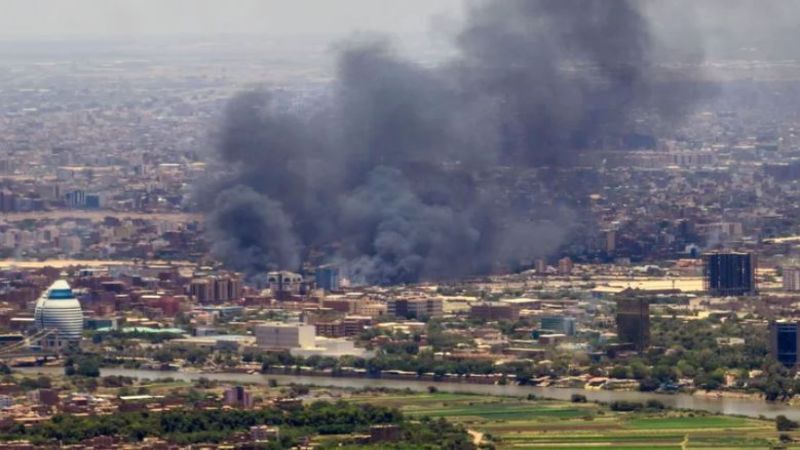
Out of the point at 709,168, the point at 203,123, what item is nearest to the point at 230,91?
the point at 203,123

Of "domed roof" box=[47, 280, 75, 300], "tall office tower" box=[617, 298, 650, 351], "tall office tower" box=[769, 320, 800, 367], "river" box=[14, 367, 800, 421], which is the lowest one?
"river" box=[14, 367, 800, 421]

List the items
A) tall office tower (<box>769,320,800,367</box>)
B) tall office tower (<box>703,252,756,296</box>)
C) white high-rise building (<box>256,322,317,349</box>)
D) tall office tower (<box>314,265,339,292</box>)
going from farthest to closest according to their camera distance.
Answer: tall office tower (<box>314,265,339,292</box>), tall office tower (<box>703,252,756,296</box>), white high-rise building (<box>256,322,317,349</box>), tall office tower (<box>769,320,800,367</box>)

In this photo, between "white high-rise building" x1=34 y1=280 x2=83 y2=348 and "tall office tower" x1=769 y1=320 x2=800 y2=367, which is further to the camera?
"white high-rise building" x1=34 y1=280 x2=83 y2=348

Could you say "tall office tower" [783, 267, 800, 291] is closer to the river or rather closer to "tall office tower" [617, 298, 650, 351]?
"tall office tower" [617, 298, 650, 351]

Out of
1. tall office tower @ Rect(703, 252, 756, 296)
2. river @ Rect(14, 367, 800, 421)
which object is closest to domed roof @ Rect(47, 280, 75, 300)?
river @ Rect(14, 367, 800, 421)

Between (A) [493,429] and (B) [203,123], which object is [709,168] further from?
(A) [493,429]

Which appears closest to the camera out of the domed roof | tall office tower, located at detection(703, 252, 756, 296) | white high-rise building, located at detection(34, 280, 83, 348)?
white high-rise building, located at detection(34, 280, 83, 348)

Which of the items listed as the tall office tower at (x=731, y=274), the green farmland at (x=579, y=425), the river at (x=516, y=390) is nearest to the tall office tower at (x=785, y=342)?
the river at (x=516, y=390)

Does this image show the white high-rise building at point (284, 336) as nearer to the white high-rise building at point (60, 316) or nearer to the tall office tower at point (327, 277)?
the white high-rise building at point (60, 316)
